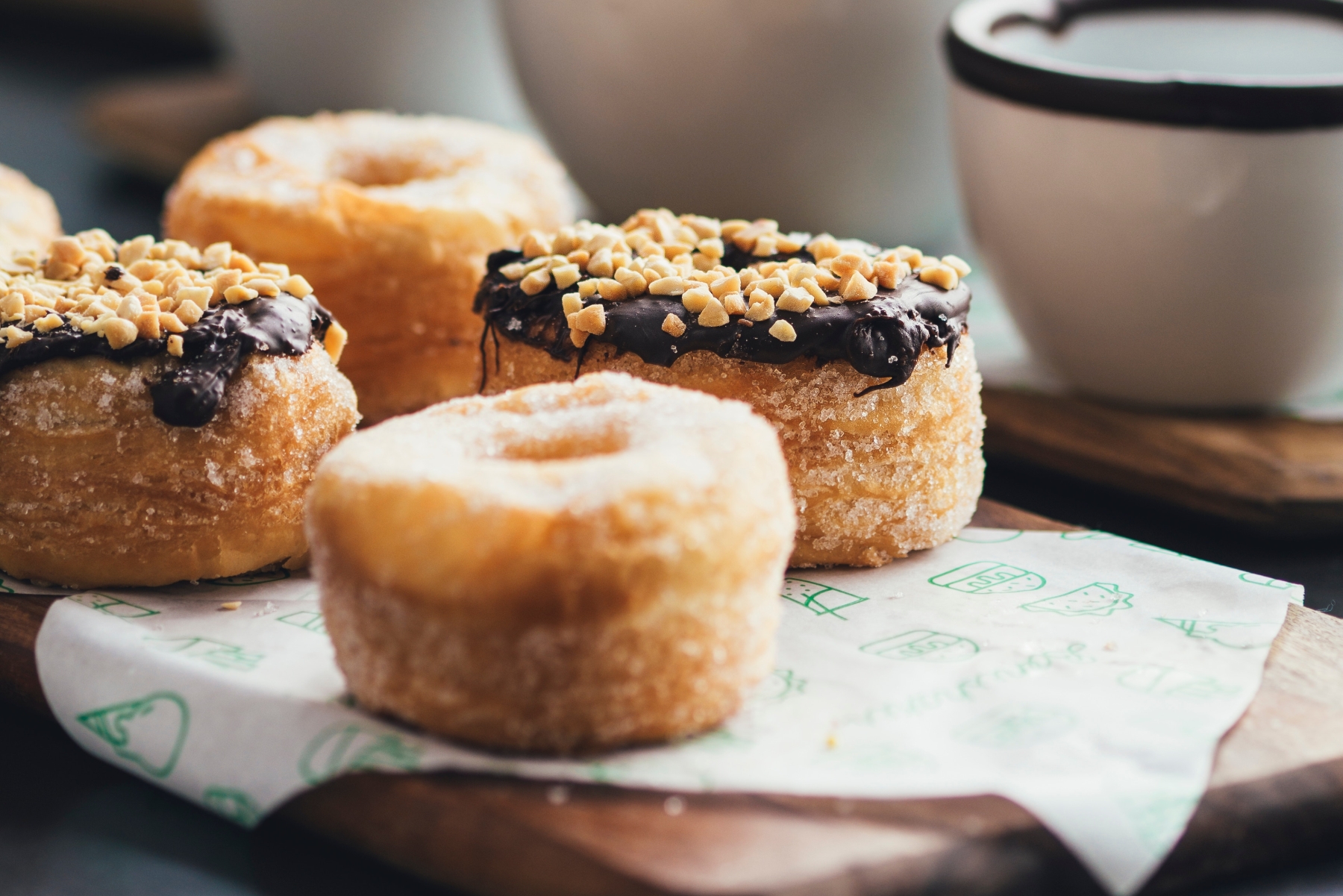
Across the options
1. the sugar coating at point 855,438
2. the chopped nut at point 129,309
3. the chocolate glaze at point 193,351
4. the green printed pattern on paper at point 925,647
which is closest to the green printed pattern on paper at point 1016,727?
the green printed pattern on paper at point 925,647

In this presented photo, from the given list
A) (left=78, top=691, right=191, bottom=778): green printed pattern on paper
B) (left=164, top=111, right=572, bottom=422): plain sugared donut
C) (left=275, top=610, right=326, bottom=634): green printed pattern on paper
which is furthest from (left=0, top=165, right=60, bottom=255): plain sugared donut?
(left=78, top=691, right=191, bottom=778): green printed pattern on paper

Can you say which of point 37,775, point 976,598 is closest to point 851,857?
point 976,598

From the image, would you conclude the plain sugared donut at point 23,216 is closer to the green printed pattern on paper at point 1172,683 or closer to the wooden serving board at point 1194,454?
the wooden serving board at point 1194,454

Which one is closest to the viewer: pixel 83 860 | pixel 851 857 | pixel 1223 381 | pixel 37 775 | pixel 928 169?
pixel 851 857

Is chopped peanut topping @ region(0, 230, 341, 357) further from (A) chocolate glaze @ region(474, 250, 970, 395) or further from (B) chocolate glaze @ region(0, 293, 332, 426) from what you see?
(A) chocolate glaze @ region(474, 250, 970, 395)

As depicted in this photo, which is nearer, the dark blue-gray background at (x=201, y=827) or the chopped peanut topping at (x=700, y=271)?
the dark blue-gray background at (x=201, y=827)

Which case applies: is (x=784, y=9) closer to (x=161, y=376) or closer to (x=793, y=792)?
(x=161, y=376)

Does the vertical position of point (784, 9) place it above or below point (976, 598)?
above
